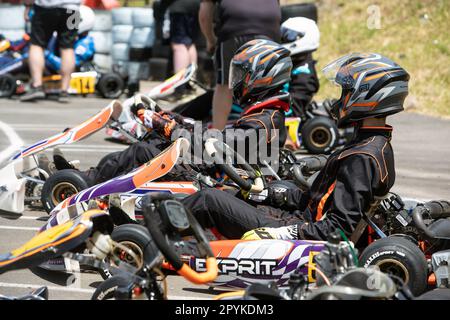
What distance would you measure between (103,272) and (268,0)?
4501 mm

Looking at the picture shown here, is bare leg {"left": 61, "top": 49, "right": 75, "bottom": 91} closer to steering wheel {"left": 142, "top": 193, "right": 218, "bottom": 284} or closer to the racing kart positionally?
the racing kart

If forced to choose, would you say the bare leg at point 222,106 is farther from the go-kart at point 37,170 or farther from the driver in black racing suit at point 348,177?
the driver in black racing suit at point 348,177

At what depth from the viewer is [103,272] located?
436 cm

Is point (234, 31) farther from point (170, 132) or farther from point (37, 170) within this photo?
point (37, 170)

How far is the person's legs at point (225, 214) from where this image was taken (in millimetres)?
4688

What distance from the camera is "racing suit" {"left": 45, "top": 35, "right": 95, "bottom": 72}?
11648mm

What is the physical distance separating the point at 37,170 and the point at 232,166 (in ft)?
6.04

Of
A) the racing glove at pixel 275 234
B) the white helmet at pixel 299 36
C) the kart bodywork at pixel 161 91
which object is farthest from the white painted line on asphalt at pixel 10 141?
the racing glove at pixel 275 234

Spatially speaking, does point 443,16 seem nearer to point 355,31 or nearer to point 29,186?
point 355,31

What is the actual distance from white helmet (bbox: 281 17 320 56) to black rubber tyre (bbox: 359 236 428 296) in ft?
14.4

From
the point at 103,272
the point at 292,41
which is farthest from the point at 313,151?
the point at 103,272

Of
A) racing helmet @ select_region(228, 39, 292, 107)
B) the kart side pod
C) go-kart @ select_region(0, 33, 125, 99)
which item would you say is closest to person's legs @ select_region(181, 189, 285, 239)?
the kart side pod

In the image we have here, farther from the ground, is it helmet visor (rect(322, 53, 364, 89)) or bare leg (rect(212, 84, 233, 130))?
helmet visor (rect(322, 53, 364, 89))

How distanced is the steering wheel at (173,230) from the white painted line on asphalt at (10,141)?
183 inches
